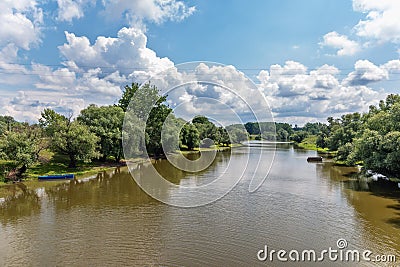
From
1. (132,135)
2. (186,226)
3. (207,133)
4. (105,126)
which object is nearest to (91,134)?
(105,126)

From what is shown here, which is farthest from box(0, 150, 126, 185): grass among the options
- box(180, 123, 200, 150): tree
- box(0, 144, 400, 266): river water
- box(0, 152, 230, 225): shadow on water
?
box(180, 123, 200, 150): tree

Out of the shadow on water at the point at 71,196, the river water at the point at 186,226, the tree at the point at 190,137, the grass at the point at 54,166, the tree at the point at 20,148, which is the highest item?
the tree at the point at 190,137

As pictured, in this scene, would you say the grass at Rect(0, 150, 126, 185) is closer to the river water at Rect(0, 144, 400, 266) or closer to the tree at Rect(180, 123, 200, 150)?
the river water at Rect(0, 144, 400, 266)

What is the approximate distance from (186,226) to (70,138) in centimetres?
2572

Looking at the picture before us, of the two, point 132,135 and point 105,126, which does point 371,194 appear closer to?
point 132,135

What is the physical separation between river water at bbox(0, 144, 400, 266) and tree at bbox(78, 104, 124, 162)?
1540cm

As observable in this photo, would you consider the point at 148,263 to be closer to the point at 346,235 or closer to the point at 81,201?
the point at 346,235

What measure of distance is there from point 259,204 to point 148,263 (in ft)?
41.0

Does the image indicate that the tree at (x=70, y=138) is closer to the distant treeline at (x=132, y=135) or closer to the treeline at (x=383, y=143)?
the distant treeline at (x=132, y=135)

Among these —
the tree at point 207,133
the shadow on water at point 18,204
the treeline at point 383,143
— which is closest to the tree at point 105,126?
the shadow on water at point 18,204

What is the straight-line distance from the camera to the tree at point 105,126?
146 feet

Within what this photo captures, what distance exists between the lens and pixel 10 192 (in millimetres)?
27688

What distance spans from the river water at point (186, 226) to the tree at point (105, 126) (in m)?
15.4

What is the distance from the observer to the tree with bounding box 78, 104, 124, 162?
44406 mm
